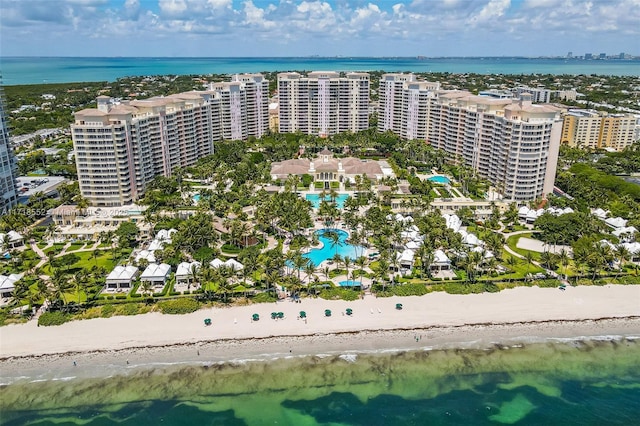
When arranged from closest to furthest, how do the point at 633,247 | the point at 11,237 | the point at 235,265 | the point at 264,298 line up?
the point at 264,298 → the point at 235,265 → the point at 633,247 → the point at 11,237

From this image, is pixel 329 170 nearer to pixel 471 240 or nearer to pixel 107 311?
pixel 471 240

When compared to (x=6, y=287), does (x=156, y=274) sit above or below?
above

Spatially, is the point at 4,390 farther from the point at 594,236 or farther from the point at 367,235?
the point at 594,236

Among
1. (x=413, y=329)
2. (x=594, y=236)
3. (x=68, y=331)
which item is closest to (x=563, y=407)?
(x=413, y=329)

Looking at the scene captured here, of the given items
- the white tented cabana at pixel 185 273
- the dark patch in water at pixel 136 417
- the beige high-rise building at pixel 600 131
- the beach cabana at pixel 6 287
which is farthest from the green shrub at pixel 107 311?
the beige high-rise building at pixel 600 131

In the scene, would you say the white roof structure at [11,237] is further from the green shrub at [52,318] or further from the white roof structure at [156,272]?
the white roof structure at [156,272]

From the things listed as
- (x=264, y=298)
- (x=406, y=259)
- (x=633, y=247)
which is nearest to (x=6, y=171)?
(x=264, y=298)
